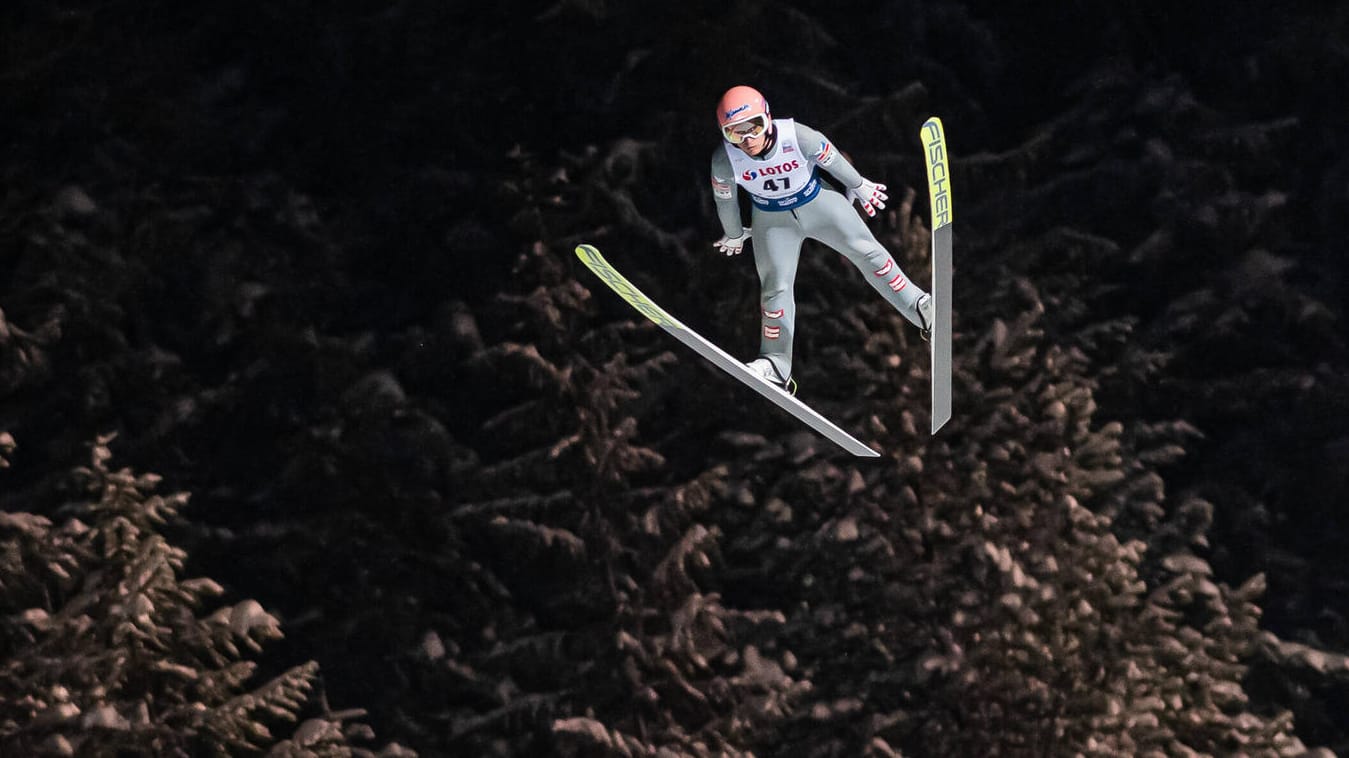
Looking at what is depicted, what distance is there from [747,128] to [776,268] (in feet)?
1.67

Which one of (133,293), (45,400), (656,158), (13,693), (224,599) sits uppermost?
(656,158)

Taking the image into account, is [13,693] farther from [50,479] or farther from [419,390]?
[419,390]

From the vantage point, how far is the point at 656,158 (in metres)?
6.40

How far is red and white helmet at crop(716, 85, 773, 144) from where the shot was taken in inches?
207

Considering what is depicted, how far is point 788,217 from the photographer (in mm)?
5555

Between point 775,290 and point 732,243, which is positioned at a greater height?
point 732,243

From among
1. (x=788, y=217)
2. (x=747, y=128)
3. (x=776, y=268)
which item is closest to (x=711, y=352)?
(x=776, y=268)

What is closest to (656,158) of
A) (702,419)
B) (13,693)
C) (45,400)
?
(702,419)

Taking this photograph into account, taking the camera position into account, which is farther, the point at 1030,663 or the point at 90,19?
the point at 1030,663

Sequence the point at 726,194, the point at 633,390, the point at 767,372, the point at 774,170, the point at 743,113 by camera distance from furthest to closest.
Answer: the point at 633,390 < the point at 767,372 < the point at 726,194 < the point at 774,170 < the point at 743,113

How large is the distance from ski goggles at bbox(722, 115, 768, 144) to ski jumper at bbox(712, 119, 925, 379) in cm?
6

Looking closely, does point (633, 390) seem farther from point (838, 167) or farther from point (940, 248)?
point (838, 167)

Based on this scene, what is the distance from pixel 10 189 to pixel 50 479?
1.00m

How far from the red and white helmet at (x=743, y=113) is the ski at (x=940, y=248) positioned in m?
0.60
